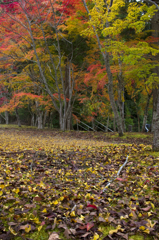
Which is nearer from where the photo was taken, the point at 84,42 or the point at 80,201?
the point at 80,201

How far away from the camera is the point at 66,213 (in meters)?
2.09

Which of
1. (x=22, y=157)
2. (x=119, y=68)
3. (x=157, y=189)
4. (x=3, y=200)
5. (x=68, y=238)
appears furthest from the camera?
(x=119, y=68)

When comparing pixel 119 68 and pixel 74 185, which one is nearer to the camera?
pixel 74 185

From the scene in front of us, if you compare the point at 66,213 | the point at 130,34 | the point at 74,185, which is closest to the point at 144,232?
the point at 66,213

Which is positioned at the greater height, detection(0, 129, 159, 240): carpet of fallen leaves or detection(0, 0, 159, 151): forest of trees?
detection(0, 0, 159, 151): forest of trees

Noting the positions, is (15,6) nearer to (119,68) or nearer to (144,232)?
(119,68)

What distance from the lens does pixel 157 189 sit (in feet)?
8.65

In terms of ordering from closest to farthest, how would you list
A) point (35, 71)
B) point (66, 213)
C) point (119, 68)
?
point (66, 213) → point (119, 68) → point (35, 71)

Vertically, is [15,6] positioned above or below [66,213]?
above

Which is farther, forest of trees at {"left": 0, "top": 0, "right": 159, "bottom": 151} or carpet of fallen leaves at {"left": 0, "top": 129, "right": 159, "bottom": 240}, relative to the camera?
forest of trees at {"left": 0, "top": 0, "right": 159, "bottom": 151}

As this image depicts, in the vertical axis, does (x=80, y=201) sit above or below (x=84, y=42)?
below

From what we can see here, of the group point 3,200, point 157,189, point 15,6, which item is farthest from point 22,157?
point 15,6

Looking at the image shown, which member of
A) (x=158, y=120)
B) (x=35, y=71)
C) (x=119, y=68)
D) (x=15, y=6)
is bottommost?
(x=158, y=120)

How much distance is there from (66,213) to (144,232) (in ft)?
2.53
